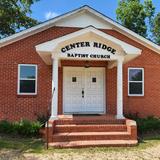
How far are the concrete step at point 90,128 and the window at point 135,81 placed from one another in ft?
15.8

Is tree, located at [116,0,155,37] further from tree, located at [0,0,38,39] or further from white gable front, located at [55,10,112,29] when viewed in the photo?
white gable front, located at [55,10,112,29]

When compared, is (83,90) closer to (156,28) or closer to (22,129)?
(22,129)

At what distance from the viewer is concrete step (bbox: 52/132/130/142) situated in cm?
1185

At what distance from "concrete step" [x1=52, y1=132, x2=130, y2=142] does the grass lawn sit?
0.66 metres

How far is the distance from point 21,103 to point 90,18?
20.1ft

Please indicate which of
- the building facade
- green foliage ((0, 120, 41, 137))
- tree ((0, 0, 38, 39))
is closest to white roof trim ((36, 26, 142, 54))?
the building facade

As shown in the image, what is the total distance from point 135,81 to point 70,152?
27.1 feet

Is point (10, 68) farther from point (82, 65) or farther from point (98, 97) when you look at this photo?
point (98, 97)

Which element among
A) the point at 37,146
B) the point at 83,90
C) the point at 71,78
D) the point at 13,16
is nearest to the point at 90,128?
the point at 37,146

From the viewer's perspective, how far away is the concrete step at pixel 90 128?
1259 centimetres

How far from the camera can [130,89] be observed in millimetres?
17516

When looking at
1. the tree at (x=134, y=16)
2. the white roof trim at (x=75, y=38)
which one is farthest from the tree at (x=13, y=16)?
the white roof trim at (x=75, y=38)

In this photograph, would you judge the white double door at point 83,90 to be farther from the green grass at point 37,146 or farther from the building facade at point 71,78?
the green grass at point 37,146

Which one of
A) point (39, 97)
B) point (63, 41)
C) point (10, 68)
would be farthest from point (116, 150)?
point (10, 68)
